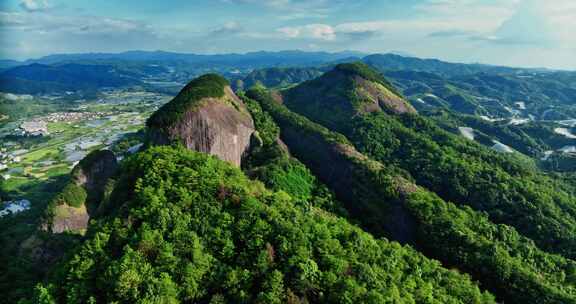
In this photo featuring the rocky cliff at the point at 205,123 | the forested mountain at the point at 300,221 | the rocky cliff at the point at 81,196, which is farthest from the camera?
the rocky cliff at the point at 205,123

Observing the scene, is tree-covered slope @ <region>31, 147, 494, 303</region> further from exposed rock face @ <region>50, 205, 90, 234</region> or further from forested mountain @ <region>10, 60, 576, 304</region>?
exposed rock face @ <region>50, 205, 90, 234</region>

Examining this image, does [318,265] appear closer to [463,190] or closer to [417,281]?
[417,281]

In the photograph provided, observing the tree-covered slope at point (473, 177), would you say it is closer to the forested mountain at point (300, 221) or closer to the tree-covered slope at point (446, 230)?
the forested mountain at point (300, 221)

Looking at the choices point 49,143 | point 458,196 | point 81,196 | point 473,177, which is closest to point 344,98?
point 473,177

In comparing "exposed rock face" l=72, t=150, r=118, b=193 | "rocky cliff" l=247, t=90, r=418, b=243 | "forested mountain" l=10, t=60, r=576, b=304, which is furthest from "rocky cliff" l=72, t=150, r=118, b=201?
"rocky cliff" l=247, t=90, r=418, b=243

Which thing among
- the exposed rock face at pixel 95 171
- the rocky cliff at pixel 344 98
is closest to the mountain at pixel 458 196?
the rocky cliff at pixel 344 98
